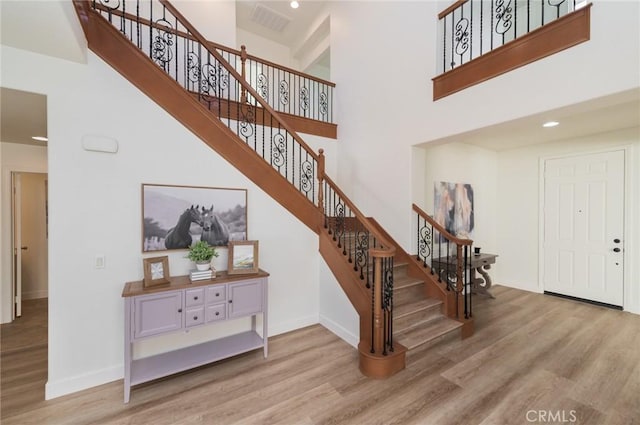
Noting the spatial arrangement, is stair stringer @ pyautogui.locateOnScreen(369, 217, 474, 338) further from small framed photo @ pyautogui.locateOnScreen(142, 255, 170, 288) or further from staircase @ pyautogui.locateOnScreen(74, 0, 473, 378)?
small framed photo @ pyautogui.locateOnScreen(142, 255, 170, 288)

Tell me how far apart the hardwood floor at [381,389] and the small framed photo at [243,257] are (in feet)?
3.26

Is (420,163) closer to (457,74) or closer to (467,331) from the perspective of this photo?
(457,74)

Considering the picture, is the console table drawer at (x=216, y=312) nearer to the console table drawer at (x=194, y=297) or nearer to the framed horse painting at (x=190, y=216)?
the console table drawer at (x=194, y=297)

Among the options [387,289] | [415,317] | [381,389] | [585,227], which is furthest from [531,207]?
[381,389]

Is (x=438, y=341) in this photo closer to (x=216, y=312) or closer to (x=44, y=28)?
(x=216, y=312)

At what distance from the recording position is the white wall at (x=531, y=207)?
402 cm

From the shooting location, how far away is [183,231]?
111 inches

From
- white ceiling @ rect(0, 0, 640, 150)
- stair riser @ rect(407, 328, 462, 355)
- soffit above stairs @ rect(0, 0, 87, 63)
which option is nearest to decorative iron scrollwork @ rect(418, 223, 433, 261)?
stair riser @ rect(407, 328, 462, 355)

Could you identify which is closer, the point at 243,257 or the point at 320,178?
the point at 243,257

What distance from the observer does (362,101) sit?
4578 mm

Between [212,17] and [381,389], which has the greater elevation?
[212,17]

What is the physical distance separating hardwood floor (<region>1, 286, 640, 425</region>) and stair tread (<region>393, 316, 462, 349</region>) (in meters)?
0.16

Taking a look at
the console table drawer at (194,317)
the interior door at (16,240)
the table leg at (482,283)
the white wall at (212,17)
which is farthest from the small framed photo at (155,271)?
the table leg at (482,283)

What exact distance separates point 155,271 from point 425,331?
3.06 metres
